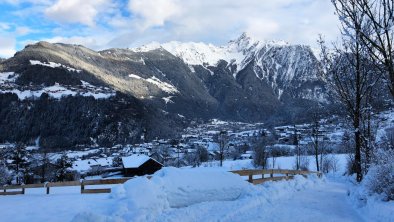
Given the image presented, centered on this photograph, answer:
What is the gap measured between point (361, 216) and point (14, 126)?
197m

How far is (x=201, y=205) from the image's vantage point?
43.6 ft

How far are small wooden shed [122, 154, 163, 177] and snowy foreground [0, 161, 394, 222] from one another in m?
49.5

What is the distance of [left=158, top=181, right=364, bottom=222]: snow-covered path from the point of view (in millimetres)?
11625

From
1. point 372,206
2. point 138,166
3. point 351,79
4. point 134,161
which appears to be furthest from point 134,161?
point 372,206

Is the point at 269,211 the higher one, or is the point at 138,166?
the point at 269,211

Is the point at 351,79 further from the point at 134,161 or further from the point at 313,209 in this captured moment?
the point at 134,161

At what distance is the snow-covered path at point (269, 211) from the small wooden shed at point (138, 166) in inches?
2029

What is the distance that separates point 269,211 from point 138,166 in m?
54.1

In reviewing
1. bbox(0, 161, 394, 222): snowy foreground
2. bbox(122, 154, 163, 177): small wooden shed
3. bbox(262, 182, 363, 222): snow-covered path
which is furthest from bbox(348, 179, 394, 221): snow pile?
bbox(122, 154, 163, 177): small wooden shed

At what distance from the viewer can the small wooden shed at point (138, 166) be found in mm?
65625

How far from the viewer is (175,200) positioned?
1316cm

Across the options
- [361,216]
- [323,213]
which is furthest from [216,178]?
[361,216]

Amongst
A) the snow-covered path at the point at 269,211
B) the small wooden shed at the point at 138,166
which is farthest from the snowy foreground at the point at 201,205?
the small wooden shed at the point at 138,166

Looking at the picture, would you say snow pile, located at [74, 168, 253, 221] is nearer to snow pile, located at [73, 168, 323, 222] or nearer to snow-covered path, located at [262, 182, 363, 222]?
snow pile, located at [73, 168, 323, 222]
